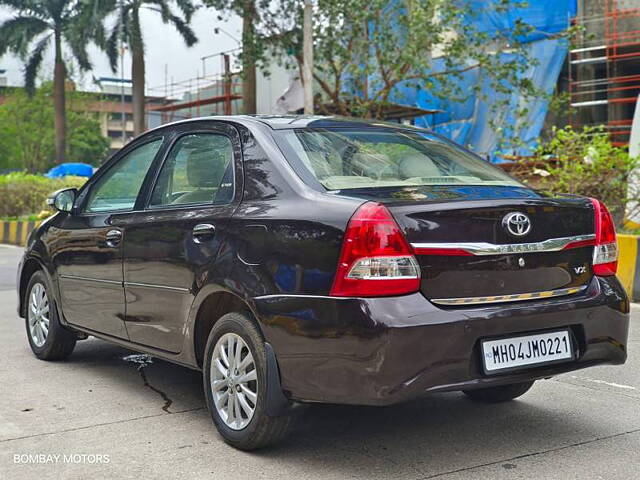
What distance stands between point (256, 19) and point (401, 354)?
63.1ft

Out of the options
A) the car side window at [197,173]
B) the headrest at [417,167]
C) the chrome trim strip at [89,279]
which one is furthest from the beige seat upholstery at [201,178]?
the headrest at [417,167]

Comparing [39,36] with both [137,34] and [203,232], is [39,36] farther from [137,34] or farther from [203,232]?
[203,232]

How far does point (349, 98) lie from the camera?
21328 millimetres

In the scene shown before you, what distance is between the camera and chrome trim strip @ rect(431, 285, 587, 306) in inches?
145

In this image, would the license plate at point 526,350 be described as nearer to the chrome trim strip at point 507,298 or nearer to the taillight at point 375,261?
the chrome trim strip at point 507,298

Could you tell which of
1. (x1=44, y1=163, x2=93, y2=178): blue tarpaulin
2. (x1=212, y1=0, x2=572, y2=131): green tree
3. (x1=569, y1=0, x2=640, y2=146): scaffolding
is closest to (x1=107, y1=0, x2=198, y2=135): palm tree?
(x1=44, y1=163, x2=93, y2=178): blue tarpaulin

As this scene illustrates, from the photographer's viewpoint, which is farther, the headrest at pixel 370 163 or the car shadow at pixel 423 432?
the headrest at pixel 370 163

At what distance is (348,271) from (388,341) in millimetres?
329

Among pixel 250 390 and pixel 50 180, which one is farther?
pixel 50 180

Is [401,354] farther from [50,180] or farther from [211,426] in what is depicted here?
[50,180]

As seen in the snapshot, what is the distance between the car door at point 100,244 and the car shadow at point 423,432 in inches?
24.3

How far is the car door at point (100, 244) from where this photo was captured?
5168 mm

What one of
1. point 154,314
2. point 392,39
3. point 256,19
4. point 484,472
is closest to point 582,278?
point 484,472

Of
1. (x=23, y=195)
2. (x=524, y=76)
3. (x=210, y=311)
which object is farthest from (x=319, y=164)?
(x=23, y=195)
